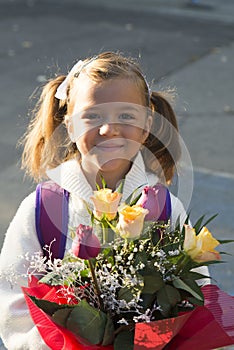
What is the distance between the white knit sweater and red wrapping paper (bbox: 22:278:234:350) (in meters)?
0.17

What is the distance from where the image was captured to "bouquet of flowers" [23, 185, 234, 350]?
2062mm

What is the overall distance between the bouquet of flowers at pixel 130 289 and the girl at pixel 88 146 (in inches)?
12.2

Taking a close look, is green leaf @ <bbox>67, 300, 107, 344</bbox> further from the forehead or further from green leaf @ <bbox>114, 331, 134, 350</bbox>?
the forehead

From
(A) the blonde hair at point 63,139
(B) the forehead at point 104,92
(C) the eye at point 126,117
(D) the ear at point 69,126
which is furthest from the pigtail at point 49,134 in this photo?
(C) the eye at point 126,117

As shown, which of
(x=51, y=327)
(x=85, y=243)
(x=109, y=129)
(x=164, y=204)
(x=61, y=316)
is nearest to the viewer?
(x=85, y=243)

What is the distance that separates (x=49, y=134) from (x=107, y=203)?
0.85m

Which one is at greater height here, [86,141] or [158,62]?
[86,141]

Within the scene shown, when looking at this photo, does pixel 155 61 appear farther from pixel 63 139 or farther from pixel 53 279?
pixel 53 279

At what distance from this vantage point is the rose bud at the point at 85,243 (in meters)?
1.99

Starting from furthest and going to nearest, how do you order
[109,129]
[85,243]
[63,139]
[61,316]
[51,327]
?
1. [63,139]
2. [109,129]
3. [51,327]
4. [61,316]
5. [85,243]

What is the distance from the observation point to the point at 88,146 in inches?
101

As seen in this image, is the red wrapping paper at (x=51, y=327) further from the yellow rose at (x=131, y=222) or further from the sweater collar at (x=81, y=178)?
the sweater collar at (x=81, y=178)

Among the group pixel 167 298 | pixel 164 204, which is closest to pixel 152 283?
pixel 167 298

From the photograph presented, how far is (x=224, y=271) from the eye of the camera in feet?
15.3
